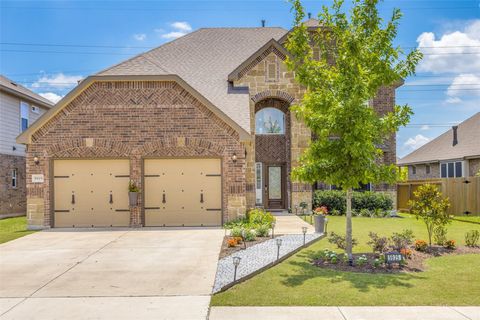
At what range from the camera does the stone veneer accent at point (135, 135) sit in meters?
14.8

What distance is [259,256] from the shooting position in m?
9.26

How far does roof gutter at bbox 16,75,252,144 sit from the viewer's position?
48.0 ft

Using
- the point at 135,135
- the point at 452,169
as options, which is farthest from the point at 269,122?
the point at 452,169

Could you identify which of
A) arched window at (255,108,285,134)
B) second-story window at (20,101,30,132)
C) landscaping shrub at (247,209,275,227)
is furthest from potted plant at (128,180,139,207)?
second-story window at (20,101,30,132)

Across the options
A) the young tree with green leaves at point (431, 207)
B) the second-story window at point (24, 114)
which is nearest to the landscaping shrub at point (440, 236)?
the young tree with green leaves at point (431, 207)

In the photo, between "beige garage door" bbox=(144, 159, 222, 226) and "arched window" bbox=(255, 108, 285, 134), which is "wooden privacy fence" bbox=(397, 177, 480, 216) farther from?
"beige garage door" bbox=(144, 159, 222, 226)

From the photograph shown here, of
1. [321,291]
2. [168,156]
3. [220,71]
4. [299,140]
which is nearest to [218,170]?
[168,156]

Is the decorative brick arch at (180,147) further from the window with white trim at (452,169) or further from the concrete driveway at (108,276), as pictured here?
the window with white trim at (452,169)

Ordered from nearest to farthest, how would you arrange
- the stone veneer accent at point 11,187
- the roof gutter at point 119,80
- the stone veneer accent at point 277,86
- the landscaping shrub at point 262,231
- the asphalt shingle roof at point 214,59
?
1. the landscaping shrub at point 262,231
2. the roof gutter at point 119,80
3. the asphalt shingle roof at point 214,59
4. the stone veneer accent at point 277,86
5. the stone veneer accent at point 11,187

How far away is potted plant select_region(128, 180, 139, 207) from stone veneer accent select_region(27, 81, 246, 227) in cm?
26

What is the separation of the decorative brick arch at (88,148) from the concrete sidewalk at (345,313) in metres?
9.97

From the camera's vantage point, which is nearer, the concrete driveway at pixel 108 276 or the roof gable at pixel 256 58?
the concrete driveway at pixel 108 276

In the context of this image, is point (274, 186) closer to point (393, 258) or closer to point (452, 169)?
point (393, 258)

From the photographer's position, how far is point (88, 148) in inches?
584
